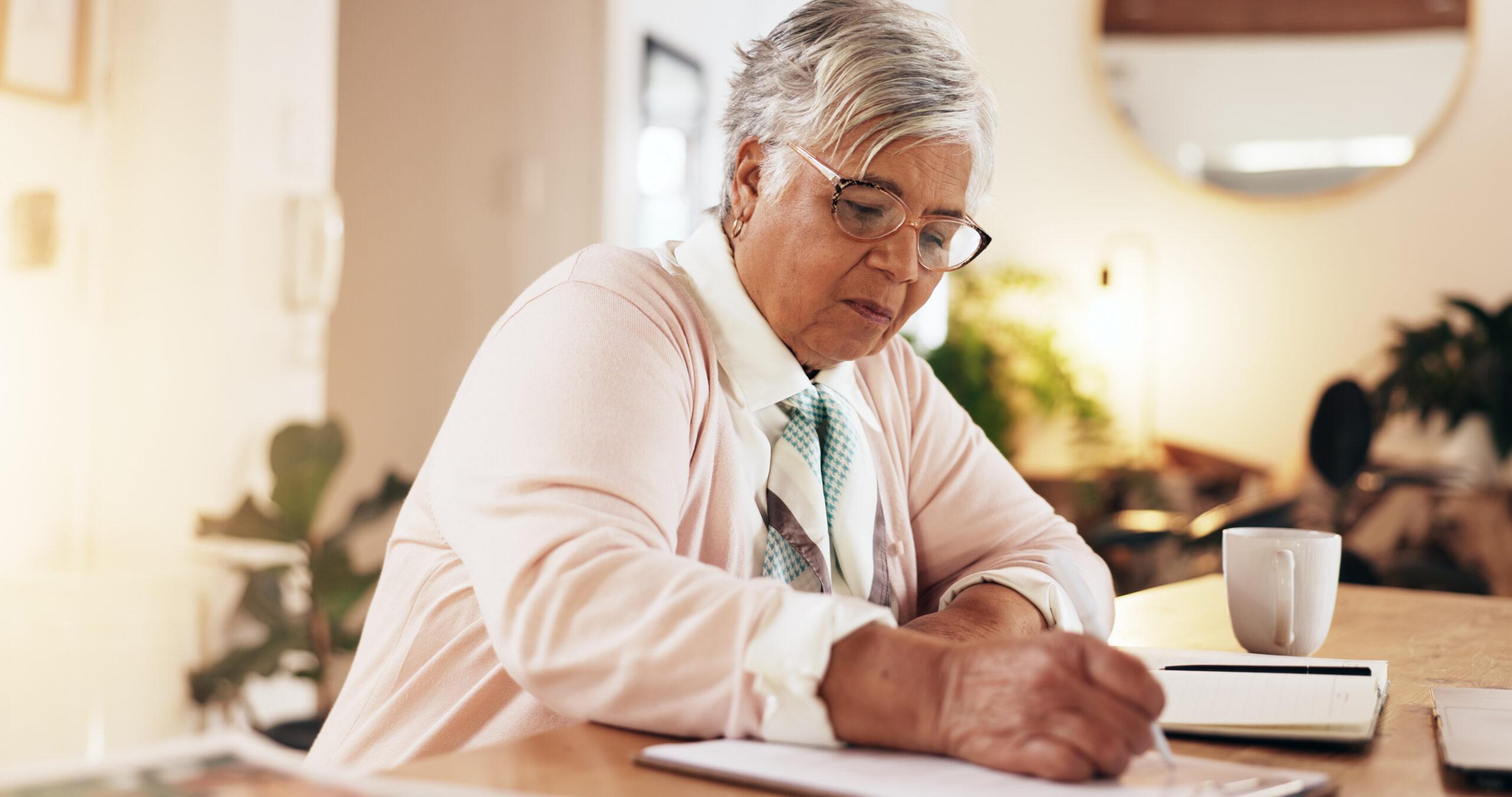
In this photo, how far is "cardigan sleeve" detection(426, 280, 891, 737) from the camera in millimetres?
738

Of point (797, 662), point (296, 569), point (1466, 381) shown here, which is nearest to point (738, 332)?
point (797, 662)

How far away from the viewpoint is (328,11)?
9.32ft

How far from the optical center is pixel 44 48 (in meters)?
2.50

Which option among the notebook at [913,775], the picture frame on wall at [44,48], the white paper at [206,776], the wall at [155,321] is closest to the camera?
the white paper at [206,776]

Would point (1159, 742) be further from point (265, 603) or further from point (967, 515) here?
point (265, 603)

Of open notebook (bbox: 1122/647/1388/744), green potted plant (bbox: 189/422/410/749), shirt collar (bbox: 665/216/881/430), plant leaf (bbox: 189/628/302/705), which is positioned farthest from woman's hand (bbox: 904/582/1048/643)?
plant leaf (bbox: 189/628/302/705)

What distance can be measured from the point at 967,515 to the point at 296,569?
5.56ft

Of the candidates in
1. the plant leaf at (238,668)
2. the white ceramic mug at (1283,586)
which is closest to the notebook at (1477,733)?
the white ceramic mug at (1283,586)

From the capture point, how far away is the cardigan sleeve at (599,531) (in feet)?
2.42

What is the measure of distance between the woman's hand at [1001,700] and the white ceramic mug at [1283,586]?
45 cm

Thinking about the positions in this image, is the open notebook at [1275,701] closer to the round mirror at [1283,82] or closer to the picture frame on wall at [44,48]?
the picture frame on wall at [44,48]

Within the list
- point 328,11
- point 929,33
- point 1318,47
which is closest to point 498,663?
point 929,33

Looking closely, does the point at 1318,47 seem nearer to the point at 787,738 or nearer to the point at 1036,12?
the point at 1036,12

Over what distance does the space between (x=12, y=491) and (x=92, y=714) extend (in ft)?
1.42
